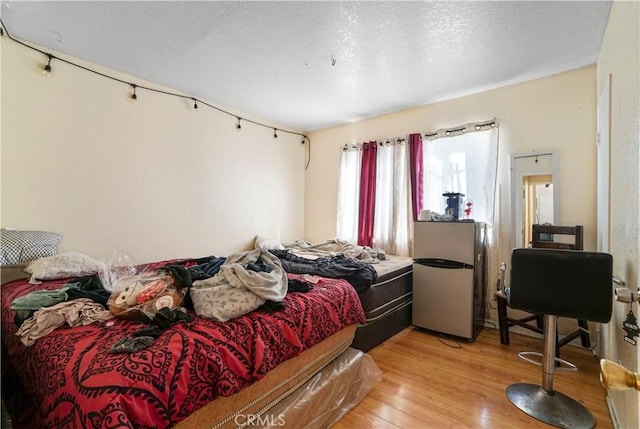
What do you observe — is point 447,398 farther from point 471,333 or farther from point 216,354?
point 216,354

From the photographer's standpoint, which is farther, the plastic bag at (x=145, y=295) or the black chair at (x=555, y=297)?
the black chair at (x=555, y=297)

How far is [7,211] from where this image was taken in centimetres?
219

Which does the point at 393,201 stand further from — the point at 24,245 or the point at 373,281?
the point at 24,245

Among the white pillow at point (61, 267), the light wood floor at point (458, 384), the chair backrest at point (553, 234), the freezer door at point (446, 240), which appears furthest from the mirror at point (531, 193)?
the white pillow at point (61, 267)

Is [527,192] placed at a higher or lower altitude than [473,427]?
higher

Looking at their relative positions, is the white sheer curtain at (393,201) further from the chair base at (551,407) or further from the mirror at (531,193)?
the chair base at (551,407)

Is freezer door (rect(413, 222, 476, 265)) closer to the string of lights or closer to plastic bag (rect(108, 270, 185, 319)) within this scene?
plastic bag (rect(108, 270, 185, 319))

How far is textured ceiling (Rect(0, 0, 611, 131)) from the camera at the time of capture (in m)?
1.93

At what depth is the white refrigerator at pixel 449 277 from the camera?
2646 millimetres

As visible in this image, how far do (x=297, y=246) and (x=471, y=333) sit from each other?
2.32 m

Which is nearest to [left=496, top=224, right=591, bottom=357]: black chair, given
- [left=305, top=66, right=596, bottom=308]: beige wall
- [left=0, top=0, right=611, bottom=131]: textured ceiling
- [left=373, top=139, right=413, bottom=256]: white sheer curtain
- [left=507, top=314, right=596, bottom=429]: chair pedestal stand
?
[left=305, top=66, right=596, bottom=308]: beige wall

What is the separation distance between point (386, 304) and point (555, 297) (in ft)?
4.31

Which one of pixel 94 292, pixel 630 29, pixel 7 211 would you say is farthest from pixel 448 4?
pixel 7 211

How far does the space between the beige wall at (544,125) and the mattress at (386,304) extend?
941 mm
